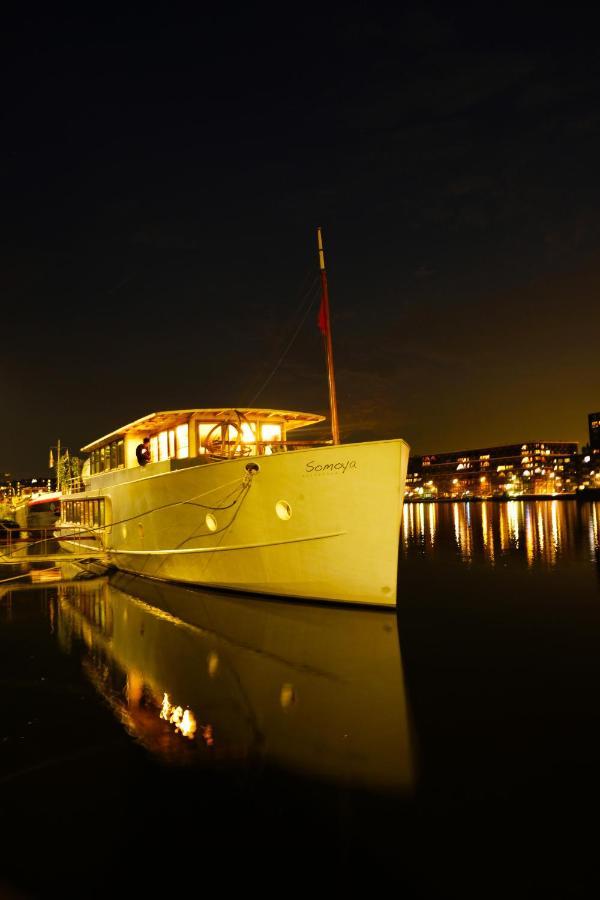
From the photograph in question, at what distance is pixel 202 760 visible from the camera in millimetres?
5723

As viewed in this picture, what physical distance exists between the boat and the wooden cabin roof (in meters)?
0.03

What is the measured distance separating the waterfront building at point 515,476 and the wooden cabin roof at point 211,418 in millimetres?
141063

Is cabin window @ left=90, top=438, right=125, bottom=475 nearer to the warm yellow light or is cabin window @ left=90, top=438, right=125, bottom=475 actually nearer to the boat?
the boat

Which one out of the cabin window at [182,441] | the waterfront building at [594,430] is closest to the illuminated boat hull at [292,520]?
the cabin window at [182,441]

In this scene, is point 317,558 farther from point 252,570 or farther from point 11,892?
point 11,892

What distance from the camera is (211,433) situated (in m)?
15.0

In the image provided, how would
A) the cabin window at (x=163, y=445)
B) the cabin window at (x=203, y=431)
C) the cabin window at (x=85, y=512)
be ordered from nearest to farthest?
1. the cabin window at (x=203, y=431)
2. the cabin window at (x=163, y=445)
3. the cabin window at (x=85, y=512)

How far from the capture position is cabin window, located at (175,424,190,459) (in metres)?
15.8

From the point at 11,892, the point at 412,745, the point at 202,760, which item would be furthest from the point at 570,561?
the point at 11,892

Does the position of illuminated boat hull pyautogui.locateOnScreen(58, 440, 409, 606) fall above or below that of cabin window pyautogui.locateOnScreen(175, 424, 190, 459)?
below

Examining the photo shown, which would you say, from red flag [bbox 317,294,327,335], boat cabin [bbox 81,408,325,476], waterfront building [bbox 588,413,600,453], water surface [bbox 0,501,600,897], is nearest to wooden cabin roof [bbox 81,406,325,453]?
boat cabin [bbox 81,408,325,476]

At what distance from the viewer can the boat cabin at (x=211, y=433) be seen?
14.8m

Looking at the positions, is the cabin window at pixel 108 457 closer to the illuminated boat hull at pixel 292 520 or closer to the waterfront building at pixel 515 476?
the illuminated boat hull at pixel 292 520

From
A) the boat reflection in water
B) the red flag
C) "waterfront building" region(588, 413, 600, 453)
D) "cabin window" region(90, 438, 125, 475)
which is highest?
"waterfront building" region(588, 413, 600, 453)
